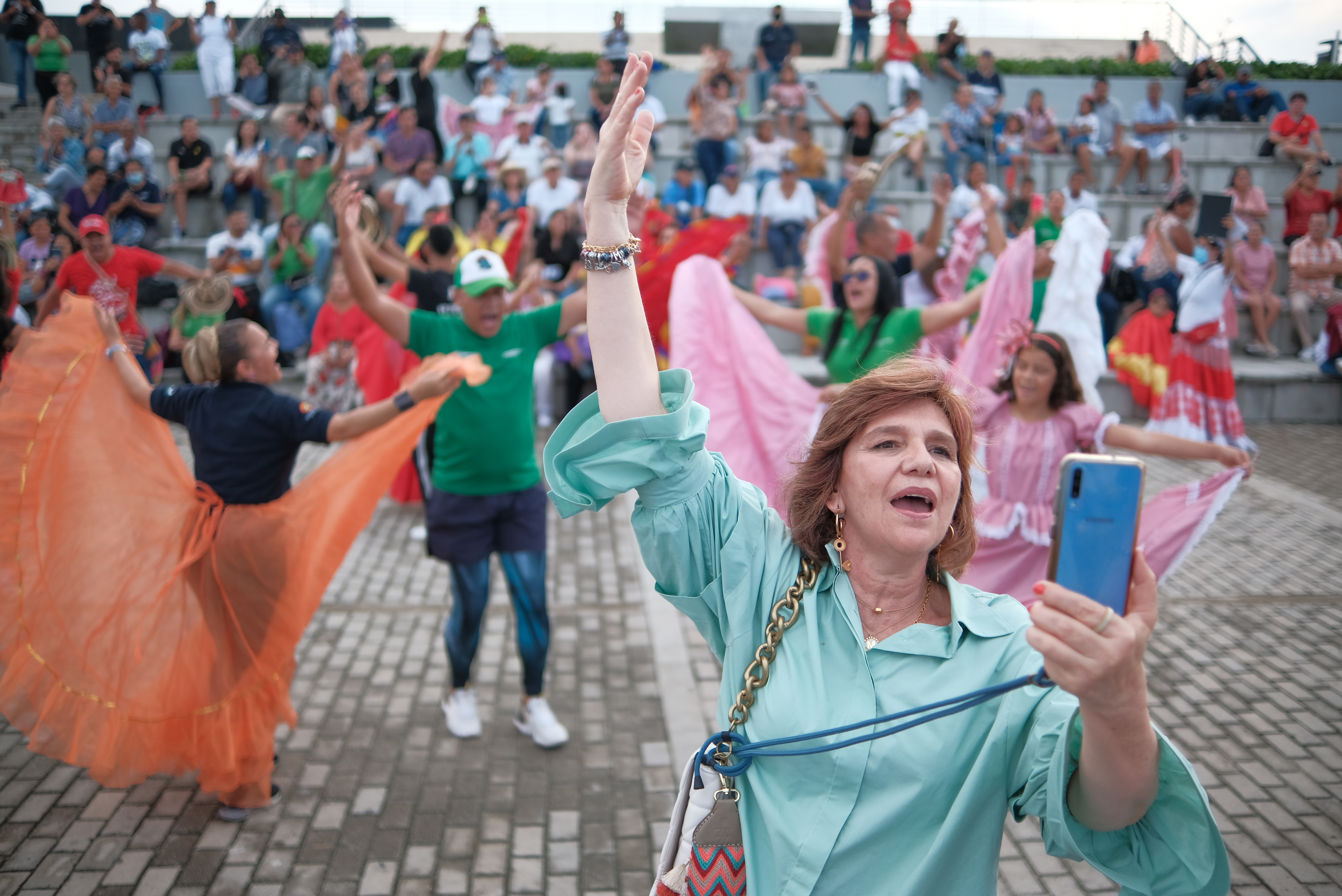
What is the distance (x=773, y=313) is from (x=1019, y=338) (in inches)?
57.6

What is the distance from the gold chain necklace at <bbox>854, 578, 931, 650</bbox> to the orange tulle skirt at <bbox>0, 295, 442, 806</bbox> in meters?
2.54

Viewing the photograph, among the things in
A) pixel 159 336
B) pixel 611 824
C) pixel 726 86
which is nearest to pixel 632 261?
pixel 611 824

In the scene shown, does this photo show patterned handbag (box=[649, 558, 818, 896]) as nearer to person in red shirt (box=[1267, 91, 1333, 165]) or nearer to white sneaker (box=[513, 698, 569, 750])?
white sneaker (box=[513, 698, 569, 750])

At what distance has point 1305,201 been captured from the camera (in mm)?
13680

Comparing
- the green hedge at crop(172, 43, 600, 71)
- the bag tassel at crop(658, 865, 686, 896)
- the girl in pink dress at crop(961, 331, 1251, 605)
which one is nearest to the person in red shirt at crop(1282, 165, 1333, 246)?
the girl in pink dress at crop(961, 331, 1251, 605)

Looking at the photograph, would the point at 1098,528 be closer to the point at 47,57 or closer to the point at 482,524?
the point at 482,524

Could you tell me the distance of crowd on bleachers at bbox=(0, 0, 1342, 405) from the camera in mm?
Answer: 11602

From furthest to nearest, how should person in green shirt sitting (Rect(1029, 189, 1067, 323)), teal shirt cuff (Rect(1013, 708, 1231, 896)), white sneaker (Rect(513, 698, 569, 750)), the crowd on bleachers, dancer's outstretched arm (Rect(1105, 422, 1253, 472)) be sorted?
1. the crowd on bleachers
2. person in green shirt sitting (Rect(1029, 189, 1067, 323))
3. white sneaker (Rect(513, 698, 569, 750))
4. dancer's outstretched arm (Rect(1105, 422, 1253, 472))
5. teal shirt cuff (Rect(1013, 708, 1231, 896))

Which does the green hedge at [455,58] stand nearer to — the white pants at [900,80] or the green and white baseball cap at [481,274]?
the white pants at [900,80]

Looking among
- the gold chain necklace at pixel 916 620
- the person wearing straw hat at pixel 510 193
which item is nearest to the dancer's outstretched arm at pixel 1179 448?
the gold chain necklace at pixel 916 620

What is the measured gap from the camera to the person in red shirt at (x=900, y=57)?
16.5 m

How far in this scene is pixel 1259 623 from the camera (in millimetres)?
5766

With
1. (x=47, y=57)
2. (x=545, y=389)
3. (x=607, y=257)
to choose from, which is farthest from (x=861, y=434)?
(x=47, y=57)

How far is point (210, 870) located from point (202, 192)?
12.9 m
